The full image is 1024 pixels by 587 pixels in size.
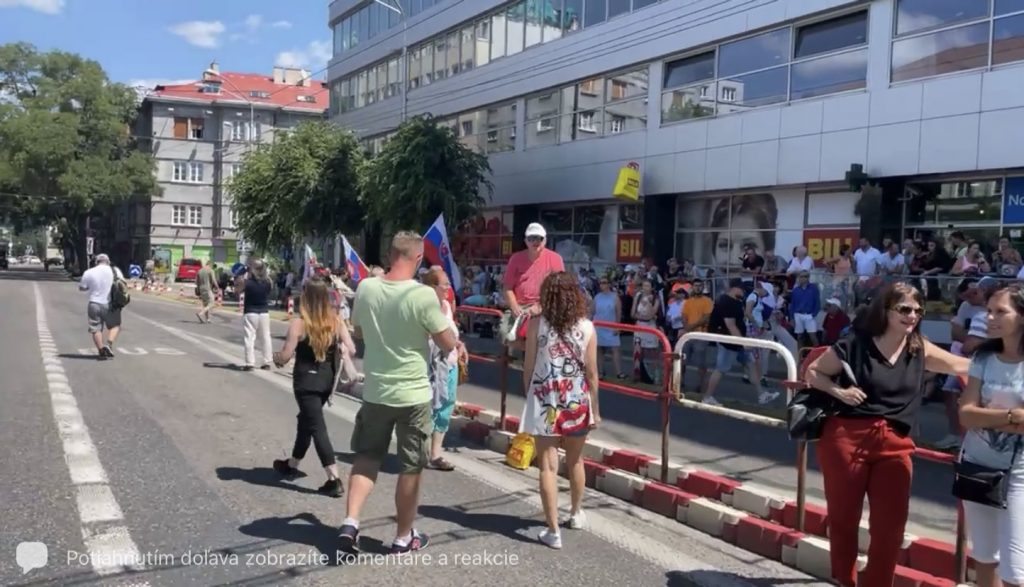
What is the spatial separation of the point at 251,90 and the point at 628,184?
57.5 m

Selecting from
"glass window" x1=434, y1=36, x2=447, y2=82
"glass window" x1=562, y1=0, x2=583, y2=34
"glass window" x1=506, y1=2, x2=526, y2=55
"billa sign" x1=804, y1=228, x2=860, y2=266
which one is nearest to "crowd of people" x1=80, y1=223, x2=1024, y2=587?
"billa sign" x1=804, y1=228, x2=860, y2=266

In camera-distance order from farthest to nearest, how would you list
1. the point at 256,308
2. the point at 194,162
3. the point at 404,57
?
1. the point at 194,162
2. the point at 404,57
3. the point at 256,308

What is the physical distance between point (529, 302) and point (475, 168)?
18.9 m

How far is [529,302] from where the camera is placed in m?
7.53

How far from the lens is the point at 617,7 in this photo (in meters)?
23.9

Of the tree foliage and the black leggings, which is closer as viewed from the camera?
the black leggings

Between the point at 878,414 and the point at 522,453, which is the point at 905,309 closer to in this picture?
the point at 878,414

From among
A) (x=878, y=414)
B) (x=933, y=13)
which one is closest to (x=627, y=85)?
(x=933, y=13)

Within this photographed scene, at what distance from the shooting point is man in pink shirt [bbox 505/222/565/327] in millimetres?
7438

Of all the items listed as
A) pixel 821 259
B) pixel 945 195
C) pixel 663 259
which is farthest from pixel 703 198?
pixel 945 195

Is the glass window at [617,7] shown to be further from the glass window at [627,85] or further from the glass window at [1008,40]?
the glass window at [1008,40]

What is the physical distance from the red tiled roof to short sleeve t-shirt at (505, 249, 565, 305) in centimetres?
6135

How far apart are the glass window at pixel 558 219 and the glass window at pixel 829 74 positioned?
363 inches

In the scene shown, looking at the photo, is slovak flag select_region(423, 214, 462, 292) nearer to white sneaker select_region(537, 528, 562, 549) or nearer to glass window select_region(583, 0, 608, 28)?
white sneaker select_region(537, 528, 562, 549)
